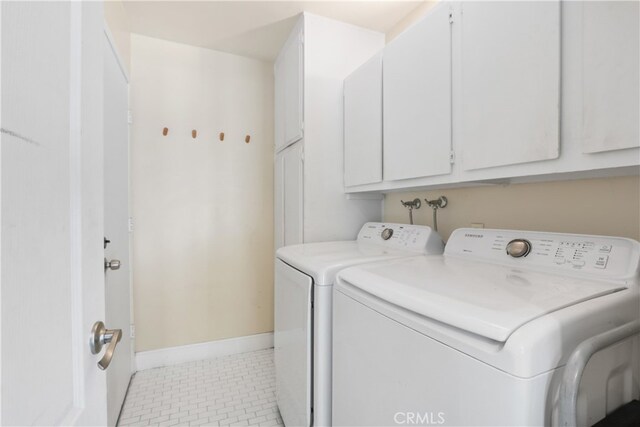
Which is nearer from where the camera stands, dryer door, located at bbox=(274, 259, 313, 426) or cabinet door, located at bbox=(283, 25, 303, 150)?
dryer door, located at bbox=(274, 259, 313, 426)

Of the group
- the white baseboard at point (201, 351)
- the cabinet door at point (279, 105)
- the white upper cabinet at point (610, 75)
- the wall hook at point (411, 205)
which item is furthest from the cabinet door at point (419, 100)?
the white baseboard at point (201, 351)

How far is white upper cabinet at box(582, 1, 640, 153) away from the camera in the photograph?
2.42 ft

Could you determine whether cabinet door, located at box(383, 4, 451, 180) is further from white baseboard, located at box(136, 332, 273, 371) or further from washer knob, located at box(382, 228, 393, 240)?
white baseboard, located at box(136, 332, 273, 371)

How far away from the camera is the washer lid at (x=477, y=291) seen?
628mm

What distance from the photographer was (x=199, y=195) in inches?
101

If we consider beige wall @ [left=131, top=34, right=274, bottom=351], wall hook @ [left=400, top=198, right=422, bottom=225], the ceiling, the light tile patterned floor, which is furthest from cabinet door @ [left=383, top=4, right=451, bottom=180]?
the light tile patterned floor

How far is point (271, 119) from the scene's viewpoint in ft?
9.21

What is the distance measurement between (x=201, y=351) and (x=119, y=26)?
249 cm

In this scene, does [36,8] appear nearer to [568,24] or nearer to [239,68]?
[568,24]

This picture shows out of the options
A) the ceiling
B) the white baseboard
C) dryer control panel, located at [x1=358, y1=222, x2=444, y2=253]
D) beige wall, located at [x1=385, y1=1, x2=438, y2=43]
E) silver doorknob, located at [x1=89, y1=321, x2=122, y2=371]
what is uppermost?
the ceiling

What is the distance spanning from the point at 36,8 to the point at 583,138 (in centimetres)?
126

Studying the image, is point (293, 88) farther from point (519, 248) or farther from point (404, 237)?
point (519, 248)

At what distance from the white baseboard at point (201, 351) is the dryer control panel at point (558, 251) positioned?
2.06 m

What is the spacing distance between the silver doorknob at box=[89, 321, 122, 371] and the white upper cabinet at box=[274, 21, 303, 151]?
1644 millimetres
